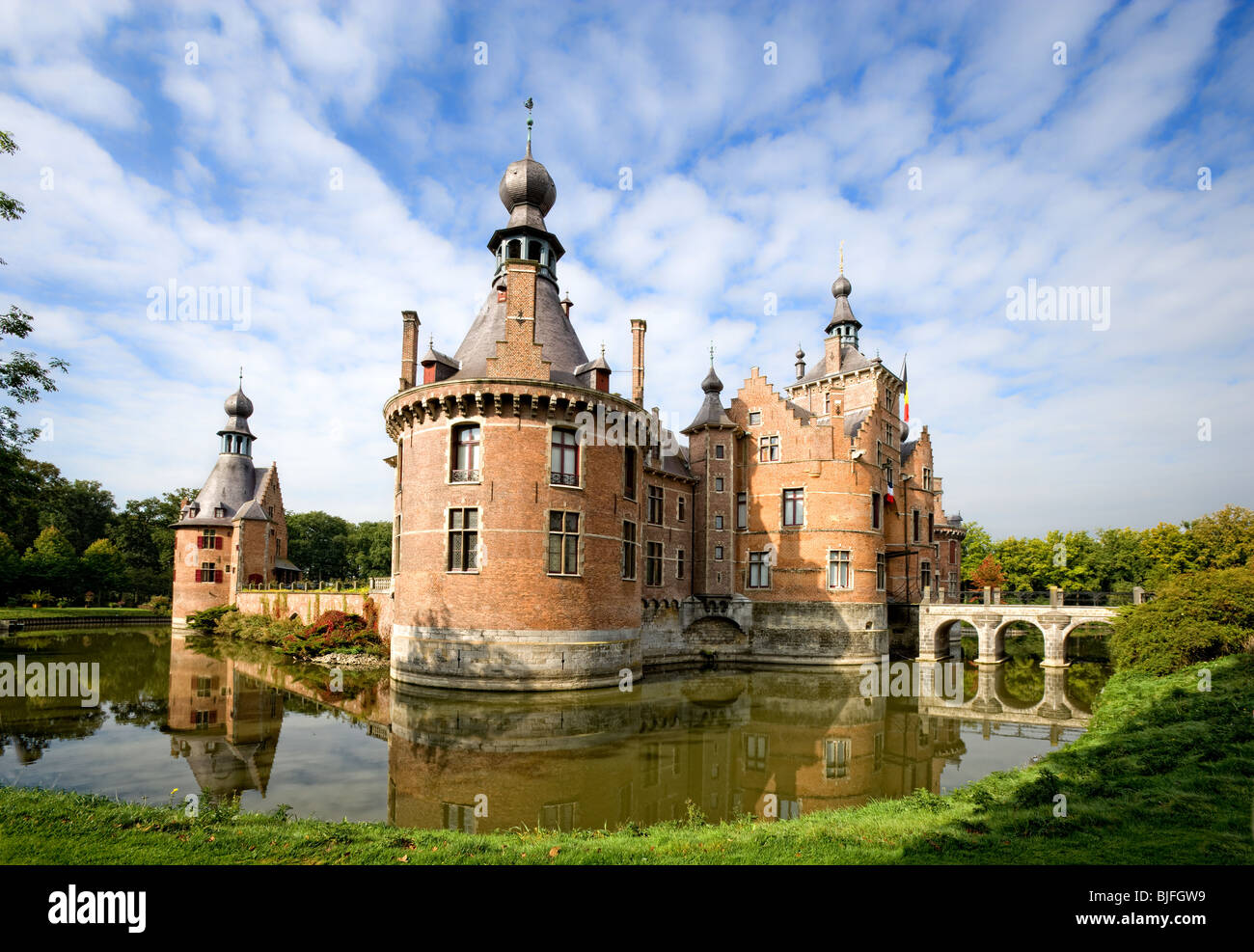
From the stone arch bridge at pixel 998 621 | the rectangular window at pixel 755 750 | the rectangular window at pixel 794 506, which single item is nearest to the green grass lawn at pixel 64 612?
the rectangular window at pixel 794 506

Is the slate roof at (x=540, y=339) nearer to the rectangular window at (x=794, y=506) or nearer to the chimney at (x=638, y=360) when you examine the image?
the chimney at (x=638, y=360)

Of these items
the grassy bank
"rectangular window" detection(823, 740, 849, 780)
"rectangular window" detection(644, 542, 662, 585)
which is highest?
"rectangular window" detection(644, 542, 662, 585)

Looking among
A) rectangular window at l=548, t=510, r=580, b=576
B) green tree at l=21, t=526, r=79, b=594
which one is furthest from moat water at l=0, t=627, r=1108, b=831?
green tree at l=21, t=526, r=79, b=594

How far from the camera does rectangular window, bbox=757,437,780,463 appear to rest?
29031mm

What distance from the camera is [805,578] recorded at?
27.8m

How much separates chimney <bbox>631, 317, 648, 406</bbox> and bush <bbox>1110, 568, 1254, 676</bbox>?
16.6 metres

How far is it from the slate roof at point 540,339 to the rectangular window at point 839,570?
13813mm

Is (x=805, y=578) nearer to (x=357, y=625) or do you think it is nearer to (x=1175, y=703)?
(x=1175, y=703)

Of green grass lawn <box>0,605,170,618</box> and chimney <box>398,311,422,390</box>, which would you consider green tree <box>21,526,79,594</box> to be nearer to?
green grass lawn <box>0,605,170,618</box>

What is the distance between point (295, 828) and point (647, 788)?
5.62 m

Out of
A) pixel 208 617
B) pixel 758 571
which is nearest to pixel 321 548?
pixel 208 617

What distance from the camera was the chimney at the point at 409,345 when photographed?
21969 mm
